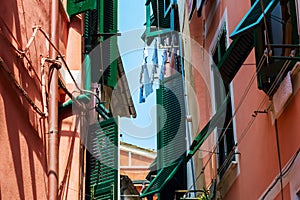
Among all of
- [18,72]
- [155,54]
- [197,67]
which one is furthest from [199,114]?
[18,72]

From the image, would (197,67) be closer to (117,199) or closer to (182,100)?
(182,100)

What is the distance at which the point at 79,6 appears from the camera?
1038 cm

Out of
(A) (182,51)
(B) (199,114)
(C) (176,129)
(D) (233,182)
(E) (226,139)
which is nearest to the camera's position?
(D) (233,182)

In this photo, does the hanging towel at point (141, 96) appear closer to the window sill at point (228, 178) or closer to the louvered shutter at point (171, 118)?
the louvered shutter at point (171, 118)

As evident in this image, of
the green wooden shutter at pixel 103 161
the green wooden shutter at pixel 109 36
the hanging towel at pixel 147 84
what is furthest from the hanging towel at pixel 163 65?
the green wooden shutter at pixel 103 161

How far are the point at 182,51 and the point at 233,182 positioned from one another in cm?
661

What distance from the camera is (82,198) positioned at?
33.5 ft

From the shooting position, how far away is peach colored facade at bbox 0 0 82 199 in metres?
6.80

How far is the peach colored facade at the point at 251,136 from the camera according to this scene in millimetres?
7051

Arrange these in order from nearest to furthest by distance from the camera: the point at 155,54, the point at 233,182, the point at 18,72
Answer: the point at 18,72, the point at 233,182, the point at 155,54

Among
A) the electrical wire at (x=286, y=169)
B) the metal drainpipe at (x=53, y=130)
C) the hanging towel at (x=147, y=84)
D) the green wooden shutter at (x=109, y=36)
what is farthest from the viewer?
the hanging towel at (x=147, y=84)

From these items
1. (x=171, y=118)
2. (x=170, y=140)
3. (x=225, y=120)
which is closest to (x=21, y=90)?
(x=225, y=120)

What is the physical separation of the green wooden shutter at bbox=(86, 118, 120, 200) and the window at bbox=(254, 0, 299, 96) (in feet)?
10.6

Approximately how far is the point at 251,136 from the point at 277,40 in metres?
1.47
